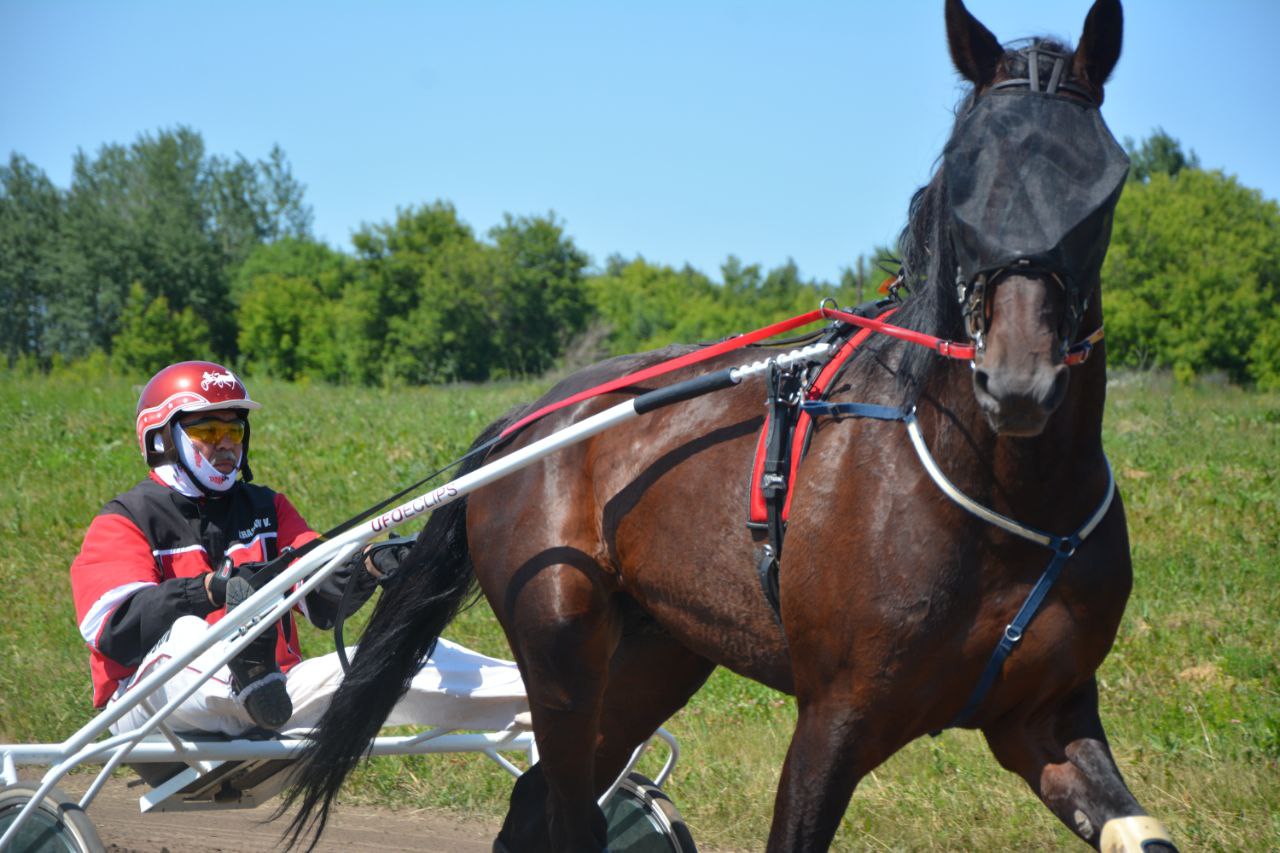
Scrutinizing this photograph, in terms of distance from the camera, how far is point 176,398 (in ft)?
13.0

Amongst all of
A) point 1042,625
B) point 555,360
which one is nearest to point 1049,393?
point 1042,625

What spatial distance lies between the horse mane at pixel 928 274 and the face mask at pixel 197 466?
7.22 ft

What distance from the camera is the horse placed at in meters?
2.33

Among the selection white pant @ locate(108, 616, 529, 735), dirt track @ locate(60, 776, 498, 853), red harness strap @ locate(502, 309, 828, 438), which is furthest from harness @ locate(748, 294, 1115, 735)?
dirt track @ locate(60, 776, 498, 853)

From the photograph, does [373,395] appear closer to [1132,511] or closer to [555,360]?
[1132,511]

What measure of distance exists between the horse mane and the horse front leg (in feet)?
2.51

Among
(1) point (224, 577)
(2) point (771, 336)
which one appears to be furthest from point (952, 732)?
(1) point (224, 577)

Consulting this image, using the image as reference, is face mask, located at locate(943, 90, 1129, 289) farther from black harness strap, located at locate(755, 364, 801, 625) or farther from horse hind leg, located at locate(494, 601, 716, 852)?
horse hind leg, located at locate(494, 601, 716, 852)

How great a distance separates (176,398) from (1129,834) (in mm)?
2982

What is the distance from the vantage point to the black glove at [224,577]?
369 centimetres

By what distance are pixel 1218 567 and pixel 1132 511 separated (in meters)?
1.07

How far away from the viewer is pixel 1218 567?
7.07m

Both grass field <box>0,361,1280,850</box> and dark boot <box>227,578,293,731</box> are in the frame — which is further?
grass field <box>0,361,1280,850</box>

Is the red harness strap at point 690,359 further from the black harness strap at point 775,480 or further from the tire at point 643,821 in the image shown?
the tire at point 643,821
